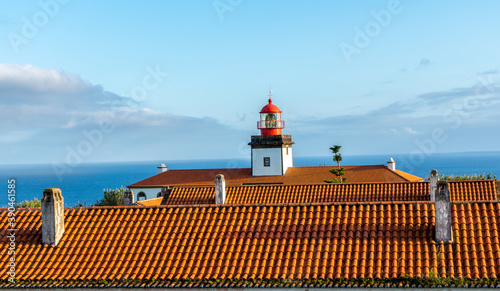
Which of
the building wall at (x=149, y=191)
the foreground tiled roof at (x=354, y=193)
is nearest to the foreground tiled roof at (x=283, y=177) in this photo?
the building wall at (x=149, y=191)

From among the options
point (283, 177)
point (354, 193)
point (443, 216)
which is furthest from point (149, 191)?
point (443, 216)

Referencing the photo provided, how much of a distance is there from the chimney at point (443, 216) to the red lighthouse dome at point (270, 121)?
46.7 meters

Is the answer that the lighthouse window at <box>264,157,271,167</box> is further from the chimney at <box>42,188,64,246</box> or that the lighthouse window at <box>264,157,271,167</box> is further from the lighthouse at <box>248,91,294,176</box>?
the chimney at <box>42,188,64,246</box>

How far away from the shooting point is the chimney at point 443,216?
12.7 metres

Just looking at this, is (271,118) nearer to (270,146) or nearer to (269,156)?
(270,146)

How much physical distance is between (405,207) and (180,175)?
49576mm

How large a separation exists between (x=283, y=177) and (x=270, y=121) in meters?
6.50

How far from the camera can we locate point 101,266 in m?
13.1

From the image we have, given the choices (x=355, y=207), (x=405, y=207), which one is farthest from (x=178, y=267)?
(x=405, y=207)

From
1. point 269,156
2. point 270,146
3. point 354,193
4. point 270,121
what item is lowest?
point 354,193

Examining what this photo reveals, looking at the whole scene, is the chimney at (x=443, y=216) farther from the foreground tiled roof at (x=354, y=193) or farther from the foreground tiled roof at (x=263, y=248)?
the foreground tiled roof at (x=354, y=193)

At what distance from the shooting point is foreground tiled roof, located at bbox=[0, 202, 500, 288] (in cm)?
1200

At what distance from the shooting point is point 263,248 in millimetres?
13227

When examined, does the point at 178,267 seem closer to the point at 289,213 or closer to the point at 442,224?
the point at 289,213
